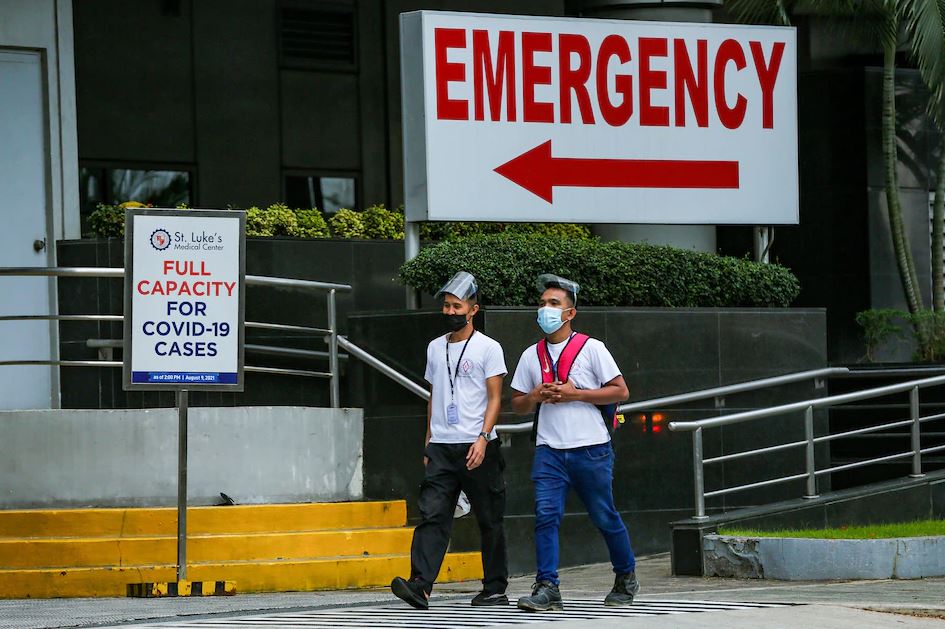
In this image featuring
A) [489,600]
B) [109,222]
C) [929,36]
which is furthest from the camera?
[929,36]

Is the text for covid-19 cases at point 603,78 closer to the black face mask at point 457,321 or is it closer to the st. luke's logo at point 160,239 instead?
the st. luke's logo at point 160,239

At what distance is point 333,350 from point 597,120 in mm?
3114

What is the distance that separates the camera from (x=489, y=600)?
973 centimetres

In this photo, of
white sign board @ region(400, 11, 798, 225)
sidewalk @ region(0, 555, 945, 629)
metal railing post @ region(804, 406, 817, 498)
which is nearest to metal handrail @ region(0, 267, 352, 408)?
white sign board @ region(400, 11, 798, 225)

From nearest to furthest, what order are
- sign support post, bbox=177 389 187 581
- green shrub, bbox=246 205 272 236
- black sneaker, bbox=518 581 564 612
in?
black sneaker, bbox=518 581 564 612, sign support post, bbox=177 389 187 581, green shrub, bbox=246 205 272 236

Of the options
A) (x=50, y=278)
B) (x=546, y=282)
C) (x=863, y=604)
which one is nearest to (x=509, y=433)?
(x=546, y=282)

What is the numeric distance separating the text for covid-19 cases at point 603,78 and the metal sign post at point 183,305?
312 cm

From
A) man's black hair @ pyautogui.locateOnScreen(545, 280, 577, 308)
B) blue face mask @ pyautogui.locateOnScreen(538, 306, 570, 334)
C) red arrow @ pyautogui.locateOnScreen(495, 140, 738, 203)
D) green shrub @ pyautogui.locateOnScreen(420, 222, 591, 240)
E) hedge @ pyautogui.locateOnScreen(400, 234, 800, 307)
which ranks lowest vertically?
blue face mask @ pyautogui.locateOnScreen(538, 306, 570, 334)

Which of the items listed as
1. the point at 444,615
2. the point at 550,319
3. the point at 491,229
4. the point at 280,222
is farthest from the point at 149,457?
the point at 491,229

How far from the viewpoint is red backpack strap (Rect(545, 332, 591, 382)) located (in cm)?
968

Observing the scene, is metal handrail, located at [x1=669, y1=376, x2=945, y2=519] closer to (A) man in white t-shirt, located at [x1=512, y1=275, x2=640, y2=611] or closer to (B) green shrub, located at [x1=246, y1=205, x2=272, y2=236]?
(A) man in white t-shirt, located at [x1=512, y1=275, x2=640, y2=611]

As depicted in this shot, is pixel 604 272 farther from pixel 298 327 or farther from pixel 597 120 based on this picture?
pixel 298 327

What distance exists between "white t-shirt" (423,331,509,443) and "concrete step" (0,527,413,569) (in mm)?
2314

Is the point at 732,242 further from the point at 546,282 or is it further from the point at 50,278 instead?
the point at 546,282
